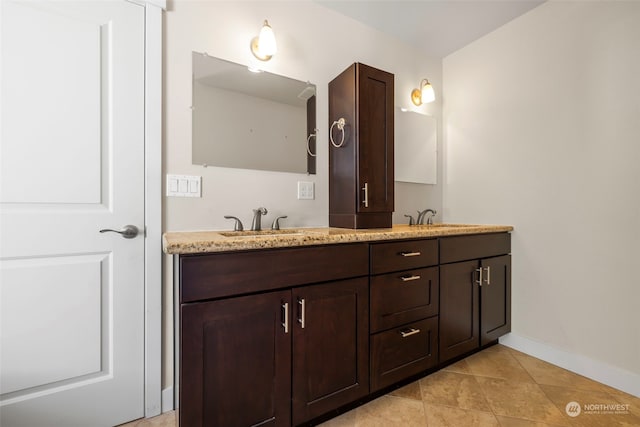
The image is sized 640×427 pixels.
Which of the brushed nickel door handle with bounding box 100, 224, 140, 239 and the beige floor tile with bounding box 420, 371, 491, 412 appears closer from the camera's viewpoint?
the brushed nickel door handle with bounding box 100, 224, 140, 239

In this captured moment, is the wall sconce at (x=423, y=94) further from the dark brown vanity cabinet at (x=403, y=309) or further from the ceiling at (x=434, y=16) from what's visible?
the dark brown vanity cabinet at (x=403, y=309)

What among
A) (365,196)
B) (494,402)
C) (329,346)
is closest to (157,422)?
(329,346)

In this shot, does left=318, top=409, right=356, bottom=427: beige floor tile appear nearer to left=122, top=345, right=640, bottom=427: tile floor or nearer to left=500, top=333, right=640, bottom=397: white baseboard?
left=122, top=345, right=640, bottom=427: tile floor

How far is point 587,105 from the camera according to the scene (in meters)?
1.68

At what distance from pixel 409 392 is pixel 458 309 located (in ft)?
1.86

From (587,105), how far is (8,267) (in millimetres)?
3047

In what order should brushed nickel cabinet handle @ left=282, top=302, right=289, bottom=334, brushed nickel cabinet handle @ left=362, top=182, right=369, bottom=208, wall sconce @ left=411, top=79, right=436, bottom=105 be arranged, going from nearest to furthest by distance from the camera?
brushed nickel cabinet handle @ left=282, top=302, right=289, bottom=334
brushed nickel cabinet handle @ left=362, top=182, right=369, bottom=208
wall sconce @ left=411, top=79, right=436, bottom=105

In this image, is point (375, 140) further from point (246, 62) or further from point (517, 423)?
point (517, 423)

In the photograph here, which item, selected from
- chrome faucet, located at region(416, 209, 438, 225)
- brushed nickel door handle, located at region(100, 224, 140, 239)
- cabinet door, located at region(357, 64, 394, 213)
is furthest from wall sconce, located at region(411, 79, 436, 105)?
brushed nickel door handle, located at region(100, 224, 140, 239)

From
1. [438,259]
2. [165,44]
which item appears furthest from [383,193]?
[165,44]

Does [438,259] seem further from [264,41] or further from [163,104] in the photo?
[163,104]

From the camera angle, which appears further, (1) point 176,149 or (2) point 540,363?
(2) point 540,363

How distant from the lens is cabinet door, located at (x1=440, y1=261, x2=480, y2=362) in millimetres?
1642

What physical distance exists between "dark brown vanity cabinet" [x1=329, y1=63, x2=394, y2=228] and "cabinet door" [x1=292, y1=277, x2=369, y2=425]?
55 cm
